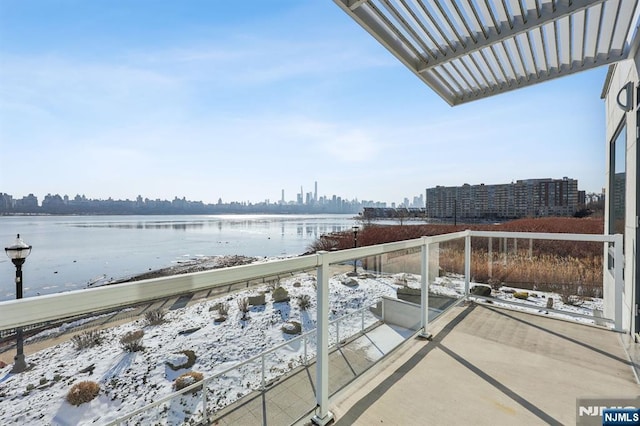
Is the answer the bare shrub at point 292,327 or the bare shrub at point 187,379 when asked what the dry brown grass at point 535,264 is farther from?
the bare shrub at point 187,379

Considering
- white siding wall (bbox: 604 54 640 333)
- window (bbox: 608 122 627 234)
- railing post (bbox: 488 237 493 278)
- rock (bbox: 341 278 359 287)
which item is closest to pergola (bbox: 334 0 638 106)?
white siding wall (bbox: 604 54 640 333)

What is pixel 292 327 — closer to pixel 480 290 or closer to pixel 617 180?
pixel 480 290

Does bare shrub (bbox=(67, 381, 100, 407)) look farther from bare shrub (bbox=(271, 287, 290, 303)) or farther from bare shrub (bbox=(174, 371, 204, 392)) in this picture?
bare shrub (bbox=(271, 287, 290, 303))

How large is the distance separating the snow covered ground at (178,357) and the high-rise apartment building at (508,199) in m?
28.0

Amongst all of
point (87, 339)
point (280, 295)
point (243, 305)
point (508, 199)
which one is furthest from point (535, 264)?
point (508, 199)

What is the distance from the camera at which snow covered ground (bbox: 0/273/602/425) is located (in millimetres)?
1109

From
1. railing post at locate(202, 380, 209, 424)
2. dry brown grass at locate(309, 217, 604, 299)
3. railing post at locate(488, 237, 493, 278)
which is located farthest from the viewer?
railing post at locate(488, 237, 493, 278)

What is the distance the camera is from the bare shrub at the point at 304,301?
1869 mm

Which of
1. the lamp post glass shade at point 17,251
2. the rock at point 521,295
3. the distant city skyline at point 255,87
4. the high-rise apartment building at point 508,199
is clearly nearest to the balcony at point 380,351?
the rock at point 521,295

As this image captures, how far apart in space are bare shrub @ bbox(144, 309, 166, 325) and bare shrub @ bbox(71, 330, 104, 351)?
16 centimetres

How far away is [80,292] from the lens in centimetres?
86

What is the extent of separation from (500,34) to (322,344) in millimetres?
2767

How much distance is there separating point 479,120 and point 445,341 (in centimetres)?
642

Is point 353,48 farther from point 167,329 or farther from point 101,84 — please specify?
point 101,84
